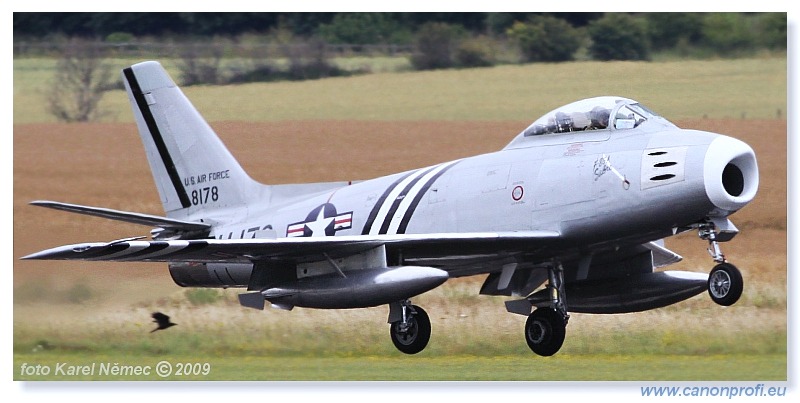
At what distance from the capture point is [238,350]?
18.1 metres

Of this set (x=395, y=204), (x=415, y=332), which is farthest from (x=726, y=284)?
(x=415, y=332)

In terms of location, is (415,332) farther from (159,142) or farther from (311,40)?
(311,40)

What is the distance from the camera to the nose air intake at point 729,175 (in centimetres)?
A: 1382

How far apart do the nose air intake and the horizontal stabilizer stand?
716cm

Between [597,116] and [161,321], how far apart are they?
7.13 meters

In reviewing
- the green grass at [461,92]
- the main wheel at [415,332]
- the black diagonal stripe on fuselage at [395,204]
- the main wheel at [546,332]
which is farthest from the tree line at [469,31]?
the main wheel at [415,332]

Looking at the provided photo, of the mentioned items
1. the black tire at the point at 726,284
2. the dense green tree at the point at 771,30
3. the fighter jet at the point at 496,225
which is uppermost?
the dense green tree at the point at 771,30

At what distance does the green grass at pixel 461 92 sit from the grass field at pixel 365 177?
3 centimetres

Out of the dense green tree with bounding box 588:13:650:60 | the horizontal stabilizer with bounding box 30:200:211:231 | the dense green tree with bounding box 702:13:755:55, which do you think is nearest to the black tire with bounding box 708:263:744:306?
the dense green tree with bounding box 588:13:650:60

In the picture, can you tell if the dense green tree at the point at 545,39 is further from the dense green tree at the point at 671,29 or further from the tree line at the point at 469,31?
the dense green tree at the point at 671,29

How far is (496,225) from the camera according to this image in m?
15.4

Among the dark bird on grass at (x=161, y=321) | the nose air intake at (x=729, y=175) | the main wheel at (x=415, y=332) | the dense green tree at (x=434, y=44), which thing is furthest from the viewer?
the dense green tree at (x=434, y=44)

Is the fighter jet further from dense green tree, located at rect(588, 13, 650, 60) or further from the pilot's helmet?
dense green tree, located at rect(588, 13, 650, 60)

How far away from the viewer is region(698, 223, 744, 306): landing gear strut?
46.1 feet
